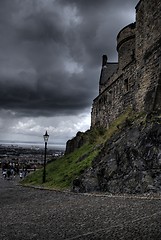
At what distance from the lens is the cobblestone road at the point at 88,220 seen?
730 cm

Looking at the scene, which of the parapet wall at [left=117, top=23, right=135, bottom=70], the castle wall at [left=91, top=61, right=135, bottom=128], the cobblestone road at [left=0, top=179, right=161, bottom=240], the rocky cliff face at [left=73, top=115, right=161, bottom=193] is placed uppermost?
the parapet wall at [left=117, top=23, right=135, bottom=70]

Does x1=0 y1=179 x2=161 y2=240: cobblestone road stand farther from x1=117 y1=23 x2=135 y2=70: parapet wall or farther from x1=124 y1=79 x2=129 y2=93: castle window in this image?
x1=117 y1=23 x2=135 y2=70: parapet wall

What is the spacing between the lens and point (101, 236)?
714 centimetres

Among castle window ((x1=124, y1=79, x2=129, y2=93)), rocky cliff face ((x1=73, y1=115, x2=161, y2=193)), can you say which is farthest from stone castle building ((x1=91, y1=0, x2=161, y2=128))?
rocky cliff face ((x1=73, y1=115, x2=161, y2=193))

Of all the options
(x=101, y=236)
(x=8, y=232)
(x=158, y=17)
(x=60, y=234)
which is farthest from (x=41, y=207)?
(x=158, y=17)

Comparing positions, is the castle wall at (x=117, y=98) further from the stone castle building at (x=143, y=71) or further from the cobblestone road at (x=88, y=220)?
the cobblestone road at (x=88, y=220)

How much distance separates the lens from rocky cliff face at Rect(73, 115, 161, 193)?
495 inches

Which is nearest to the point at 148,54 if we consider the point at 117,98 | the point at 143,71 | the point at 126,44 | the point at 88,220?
the point at 143,71

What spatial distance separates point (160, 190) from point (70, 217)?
418 cm

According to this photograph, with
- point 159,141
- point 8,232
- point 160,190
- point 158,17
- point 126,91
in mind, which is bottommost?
point 8,232

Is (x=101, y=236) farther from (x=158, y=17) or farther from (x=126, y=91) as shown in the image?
(x=126, y=91)

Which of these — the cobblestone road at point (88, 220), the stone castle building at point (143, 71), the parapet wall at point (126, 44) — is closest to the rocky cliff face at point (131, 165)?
the cobblestone road at point (88, 220)

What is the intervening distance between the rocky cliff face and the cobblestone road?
151 cm

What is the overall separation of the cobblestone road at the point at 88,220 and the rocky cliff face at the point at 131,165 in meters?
1.51
